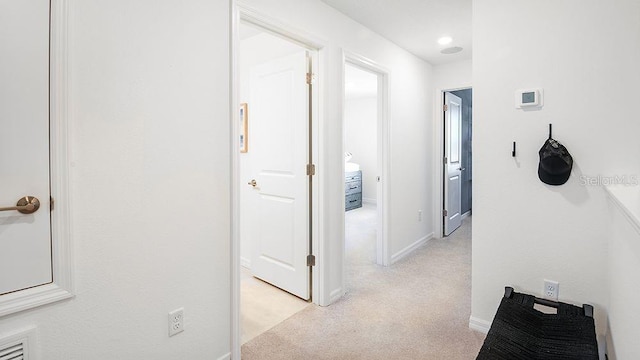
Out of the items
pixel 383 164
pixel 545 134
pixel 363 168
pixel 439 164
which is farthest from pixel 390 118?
pixel 363 168

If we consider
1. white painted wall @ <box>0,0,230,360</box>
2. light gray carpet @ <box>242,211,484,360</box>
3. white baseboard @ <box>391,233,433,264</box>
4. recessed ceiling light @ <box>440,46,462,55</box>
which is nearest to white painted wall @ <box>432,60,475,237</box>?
white baseboard @ <box>391,233,433,264</box>

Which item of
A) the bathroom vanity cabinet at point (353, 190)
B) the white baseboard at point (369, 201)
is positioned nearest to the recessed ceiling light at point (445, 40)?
the bathroom vanity cabinet at point (353, 190)

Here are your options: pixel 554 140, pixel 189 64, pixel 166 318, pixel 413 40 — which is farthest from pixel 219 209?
pixel 413 40

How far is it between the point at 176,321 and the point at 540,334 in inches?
69.3

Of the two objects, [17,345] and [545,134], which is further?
[545,134]

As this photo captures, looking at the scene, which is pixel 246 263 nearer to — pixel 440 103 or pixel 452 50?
pixel 440 103

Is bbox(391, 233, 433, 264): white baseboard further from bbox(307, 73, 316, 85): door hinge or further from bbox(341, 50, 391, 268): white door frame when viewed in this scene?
bbox(307, 73, 316, 85): door hinge

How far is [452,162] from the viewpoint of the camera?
15.6ft

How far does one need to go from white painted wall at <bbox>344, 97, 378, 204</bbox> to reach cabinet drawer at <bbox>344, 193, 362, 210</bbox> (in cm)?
43

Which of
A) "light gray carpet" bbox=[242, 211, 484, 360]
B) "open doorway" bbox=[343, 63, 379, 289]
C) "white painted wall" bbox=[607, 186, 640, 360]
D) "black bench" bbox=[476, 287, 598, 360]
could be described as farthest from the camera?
"open doorway" bbox=[343, 63, 379, 289]

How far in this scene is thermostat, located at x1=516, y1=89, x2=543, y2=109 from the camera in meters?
1.95

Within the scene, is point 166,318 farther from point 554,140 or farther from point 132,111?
point 554,140

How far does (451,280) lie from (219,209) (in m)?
2.31

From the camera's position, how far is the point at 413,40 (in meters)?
3.42
